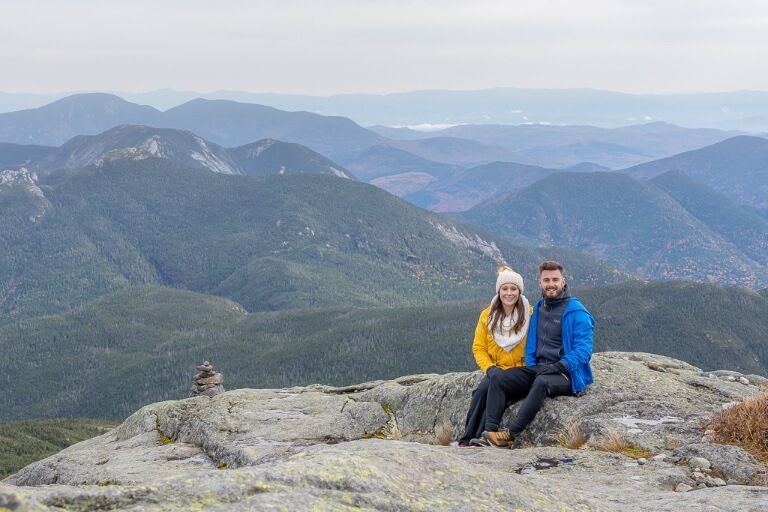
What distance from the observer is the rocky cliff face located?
8.41m

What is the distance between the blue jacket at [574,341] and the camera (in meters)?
18.6

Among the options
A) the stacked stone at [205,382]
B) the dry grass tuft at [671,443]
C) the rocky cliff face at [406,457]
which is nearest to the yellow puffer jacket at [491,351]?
the rocky cliff face at [406,457]

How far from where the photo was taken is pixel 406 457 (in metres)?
10.9

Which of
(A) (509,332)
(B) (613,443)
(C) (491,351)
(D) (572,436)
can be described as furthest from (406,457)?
(C) (491,351)

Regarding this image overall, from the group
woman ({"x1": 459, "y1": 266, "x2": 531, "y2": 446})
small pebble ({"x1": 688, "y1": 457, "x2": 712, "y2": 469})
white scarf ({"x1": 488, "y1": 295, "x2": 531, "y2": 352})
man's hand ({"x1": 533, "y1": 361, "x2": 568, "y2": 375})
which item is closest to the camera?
small pebble ({"x1": 688, "y1": 457, "x2": 712, "y2": 469})

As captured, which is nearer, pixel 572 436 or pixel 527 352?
pixel 572 436

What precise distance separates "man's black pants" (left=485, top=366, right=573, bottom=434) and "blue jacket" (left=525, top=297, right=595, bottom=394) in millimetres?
304

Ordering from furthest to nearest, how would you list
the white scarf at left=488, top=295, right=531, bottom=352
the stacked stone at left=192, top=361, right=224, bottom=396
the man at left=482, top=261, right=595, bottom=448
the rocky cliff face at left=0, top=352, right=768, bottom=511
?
the stacked stone at left=192, top=361, right=224, bottom=396 → the white scarf at left=488, top=295, right=531, bottom=352 → the man at left=482, top=261, right=595, bottom=448 → the rocky cliff face at left=0, top=352, right=768, bottom=511

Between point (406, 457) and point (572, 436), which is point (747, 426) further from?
point (406, 457)

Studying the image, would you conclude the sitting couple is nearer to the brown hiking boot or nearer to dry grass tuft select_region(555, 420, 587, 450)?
the brown hiking boot

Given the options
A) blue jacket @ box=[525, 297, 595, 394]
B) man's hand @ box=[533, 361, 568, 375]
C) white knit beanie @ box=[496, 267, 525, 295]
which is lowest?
man's hand @ box=[533, 361, 568, 375]

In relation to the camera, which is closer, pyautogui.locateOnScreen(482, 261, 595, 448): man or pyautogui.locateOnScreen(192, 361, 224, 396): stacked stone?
pyautogui.locateOnScreen(482, 261, 595, 448): man

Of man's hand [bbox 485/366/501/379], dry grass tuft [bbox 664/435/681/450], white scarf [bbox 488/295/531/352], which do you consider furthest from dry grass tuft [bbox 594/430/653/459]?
white scarf [bbox 488/295/531/352]

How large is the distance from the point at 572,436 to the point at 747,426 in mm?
4026
